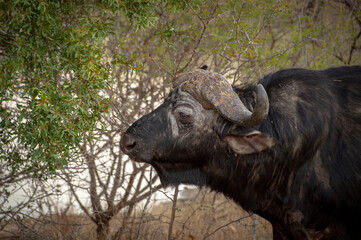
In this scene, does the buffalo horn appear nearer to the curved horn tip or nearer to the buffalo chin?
the curved horn tip

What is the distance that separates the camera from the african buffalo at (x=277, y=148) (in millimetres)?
3514

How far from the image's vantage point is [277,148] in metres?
3.64

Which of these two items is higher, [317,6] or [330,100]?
[317,6]

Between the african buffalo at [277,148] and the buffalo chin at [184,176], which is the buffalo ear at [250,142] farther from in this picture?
the buffalo chin at [184,176]

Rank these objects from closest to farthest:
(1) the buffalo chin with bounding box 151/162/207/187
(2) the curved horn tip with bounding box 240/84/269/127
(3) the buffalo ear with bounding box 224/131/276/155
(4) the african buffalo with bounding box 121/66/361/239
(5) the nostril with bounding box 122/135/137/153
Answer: (2) the curved horn tip with bounding box 240/84/269/127, (3) the buffalo ear with bounding box 224/131/276/155, (4) the african buffalo with bounding box 121/66/361/239, (5) the nostril with bounding box 122/135/137/153, (1) the buffalo chin with bounding box 151/162/207/187

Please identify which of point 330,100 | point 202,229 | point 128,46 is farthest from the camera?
point 128,46

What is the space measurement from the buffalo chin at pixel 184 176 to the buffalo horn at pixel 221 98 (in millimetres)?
641

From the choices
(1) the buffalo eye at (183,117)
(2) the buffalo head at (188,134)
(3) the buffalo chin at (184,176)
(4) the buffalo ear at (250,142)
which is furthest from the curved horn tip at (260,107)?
(3) the buffalo chin at (184,176)

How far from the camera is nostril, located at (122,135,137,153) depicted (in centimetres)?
365

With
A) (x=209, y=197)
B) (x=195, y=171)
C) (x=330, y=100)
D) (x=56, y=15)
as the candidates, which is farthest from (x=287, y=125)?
(x=209, y=197)

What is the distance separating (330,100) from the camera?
12.2 feet

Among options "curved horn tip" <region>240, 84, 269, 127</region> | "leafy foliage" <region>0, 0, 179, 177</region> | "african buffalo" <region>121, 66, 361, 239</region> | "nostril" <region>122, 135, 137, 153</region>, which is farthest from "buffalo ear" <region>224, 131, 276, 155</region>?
"leafy foliage" <region>0, 0, 179, 177</region>

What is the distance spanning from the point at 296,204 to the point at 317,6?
6373 mm

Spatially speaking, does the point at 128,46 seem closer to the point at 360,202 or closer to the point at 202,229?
the point at 202,229
